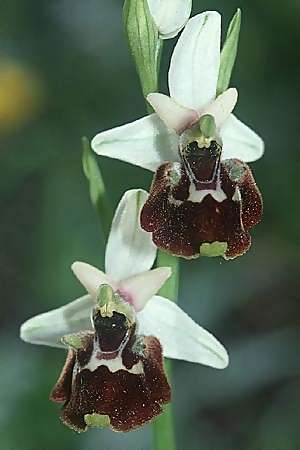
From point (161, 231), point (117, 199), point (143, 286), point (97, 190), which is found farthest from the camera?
point (117, 199)

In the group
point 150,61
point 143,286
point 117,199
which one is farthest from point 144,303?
point 117,199

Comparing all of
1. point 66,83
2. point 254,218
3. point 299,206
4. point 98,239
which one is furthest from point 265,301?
point 254,218

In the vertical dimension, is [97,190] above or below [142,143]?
below

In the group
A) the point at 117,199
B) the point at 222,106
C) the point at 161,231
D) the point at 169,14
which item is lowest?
the point at 117,199

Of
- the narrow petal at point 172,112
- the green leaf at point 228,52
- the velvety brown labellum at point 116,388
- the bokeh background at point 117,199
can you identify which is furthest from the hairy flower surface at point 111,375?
the bokeh background at point 117,199

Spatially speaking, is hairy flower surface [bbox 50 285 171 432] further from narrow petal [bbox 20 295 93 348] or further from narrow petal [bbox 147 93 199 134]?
narrow petal [bbox 147 93 199 134]

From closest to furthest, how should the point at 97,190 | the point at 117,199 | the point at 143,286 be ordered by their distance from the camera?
1. the point at 143,286
2. the point at 97,190
3. the point at 117,199

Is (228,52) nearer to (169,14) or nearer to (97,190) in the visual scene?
(169,14)

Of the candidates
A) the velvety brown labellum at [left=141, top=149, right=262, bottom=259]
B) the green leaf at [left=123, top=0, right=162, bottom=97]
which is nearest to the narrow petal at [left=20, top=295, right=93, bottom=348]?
the velvety brown labellum at [left=141, top=149, right=262, bottom=259]

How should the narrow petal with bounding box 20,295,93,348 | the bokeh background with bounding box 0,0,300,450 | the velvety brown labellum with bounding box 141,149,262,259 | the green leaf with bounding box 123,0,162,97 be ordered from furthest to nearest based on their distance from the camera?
1. the bokeh background with bounding box 0,0,300,450
2. the narrow petal with bounding box 20,295,93,348
3. the green leaf with bounding box 123,0,162,97
4. the velvety brown labellum with bounding box 141,149,262,259
